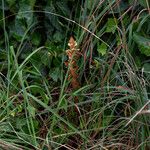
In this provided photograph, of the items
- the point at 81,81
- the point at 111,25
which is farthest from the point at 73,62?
the point at 111,25

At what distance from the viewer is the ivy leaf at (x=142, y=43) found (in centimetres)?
208

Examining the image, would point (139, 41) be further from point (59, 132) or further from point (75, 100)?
point (59, 132)

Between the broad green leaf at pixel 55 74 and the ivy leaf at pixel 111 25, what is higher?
the ivy leaf at pixel 111 25

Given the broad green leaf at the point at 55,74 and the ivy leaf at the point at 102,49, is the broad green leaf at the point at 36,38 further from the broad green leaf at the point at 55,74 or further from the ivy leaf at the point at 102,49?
the ivy leaf at the point at 102,49

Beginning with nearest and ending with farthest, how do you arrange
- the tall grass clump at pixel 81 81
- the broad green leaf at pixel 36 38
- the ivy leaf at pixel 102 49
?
the tall grass clump at pixel 81 81, the ivy leaf at pixel 102 49, the broad green leaf at pixel 36 38

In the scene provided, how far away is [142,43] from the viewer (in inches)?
81.8

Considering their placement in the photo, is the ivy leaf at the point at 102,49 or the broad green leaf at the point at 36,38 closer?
the ivy leaf at the point at 102,49

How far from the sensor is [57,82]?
233 cm

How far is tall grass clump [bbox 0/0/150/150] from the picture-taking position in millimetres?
1919

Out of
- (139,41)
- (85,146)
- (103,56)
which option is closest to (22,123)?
(85,146)

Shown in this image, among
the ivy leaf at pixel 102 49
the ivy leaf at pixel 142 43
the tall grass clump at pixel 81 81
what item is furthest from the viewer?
the ivy leaf at pixel 102 49

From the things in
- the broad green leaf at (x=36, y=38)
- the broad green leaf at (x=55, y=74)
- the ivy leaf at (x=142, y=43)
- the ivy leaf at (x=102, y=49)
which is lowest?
the broad green leaf at (x=55, y=74)

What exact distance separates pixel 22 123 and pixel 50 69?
0.38 metres

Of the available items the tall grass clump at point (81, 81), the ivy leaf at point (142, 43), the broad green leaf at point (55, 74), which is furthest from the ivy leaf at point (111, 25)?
the broad green leaf at point (55, 74)
